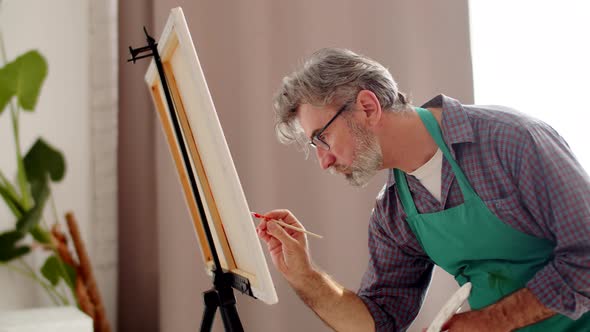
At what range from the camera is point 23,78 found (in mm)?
1652

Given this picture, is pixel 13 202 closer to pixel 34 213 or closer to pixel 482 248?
pixel 34 213

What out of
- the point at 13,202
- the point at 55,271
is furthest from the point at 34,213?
the point at 55,271

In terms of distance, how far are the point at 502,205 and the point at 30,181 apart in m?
1.16

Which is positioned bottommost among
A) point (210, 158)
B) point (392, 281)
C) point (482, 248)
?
point (392, 281)

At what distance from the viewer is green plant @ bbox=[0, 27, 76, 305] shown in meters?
1.54

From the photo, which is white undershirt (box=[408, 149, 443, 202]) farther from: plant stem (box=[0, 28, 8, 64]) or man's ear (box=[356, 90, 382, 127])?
plant stem (box=[0, 28, 8, 64])

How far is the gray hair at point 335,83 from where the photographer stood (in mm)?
1501

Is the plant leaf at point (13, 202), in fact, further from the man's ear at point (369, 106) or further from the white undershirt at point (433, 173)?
the white undershirt at point (433, 173)

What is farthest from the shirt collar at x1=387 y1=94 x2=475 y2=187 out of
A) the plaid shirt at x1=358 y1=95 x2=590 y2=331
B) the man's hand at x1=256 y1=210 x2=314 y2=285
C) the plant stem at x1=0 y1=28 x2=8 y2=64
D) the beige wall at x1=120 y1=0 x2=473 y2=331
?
the plant stem at x1=0 y1=28 x2=8 y2=64

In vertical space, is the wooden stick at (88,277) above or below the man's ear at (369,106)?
below

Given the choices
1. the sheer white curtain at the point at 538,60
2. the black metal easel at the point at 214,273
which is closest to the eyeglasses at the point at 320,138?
the black metal easel at the point at 214,273

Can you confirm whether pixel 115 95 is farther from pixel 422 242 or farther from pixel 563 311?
pixel 563 311

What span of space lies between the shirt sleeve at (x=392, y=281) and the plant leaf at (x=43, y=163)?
83cm

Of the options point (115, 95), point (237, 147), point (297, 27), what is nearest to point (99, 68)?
point (115, 95)
